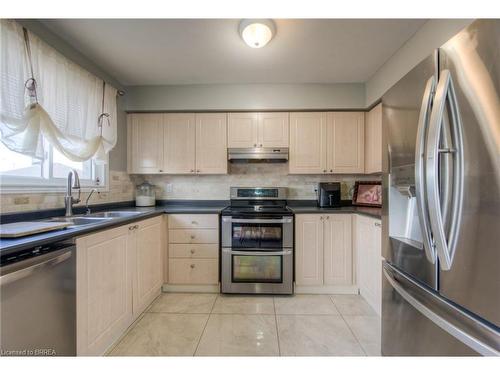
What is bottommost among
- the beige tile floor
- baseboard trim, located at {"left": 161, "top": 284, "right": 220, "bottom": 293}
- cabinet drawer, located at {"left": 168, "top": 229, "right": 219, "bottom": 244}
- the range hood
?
the beige tile floor

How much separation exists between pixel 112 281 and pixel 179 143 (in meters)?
1.70

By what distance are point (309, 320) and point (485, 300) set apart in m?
1.48

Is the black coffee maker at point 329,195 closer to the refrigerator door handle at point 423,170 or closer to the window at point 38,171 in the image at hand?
the refrigerator door handle at point 423,170

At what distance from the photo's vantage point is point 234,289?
92.4 inches

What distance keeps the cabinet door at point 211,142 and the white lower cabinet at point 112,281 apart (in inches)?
37.2

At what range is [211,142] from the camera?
2.75m

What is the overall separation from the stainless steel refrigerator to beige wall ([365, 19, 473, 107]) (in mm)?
823

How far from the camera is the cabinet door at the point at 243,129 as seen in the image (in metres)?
2.72

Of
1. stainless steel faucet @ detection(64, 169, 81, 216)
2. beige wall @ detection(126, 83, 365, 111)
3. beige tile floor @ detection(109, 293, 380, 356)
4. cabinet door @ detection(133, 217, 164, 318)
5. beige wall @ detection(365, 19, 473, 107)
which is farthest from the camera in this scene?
beige wall @ detection(126, 83, 365, 111)

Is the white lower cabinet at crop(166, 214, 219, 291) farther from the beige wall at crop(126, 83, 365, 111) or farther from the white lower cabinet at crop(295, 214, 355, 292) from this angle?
the beige wall at crop(126, 83, 365, 111)

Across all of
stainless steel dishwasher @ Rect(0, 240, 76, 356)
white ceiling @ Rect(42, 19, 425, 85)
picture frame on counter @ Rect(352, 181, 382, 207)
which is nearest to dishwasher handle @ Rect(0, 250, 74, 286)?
stainless steel dishwasher @ Rect(0, 240, 76, 356)

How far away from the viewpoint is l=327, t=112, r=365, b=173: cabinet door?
2.71 metres

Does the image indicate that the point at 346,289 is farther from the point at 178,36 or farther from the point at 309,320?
the point at 178,36
